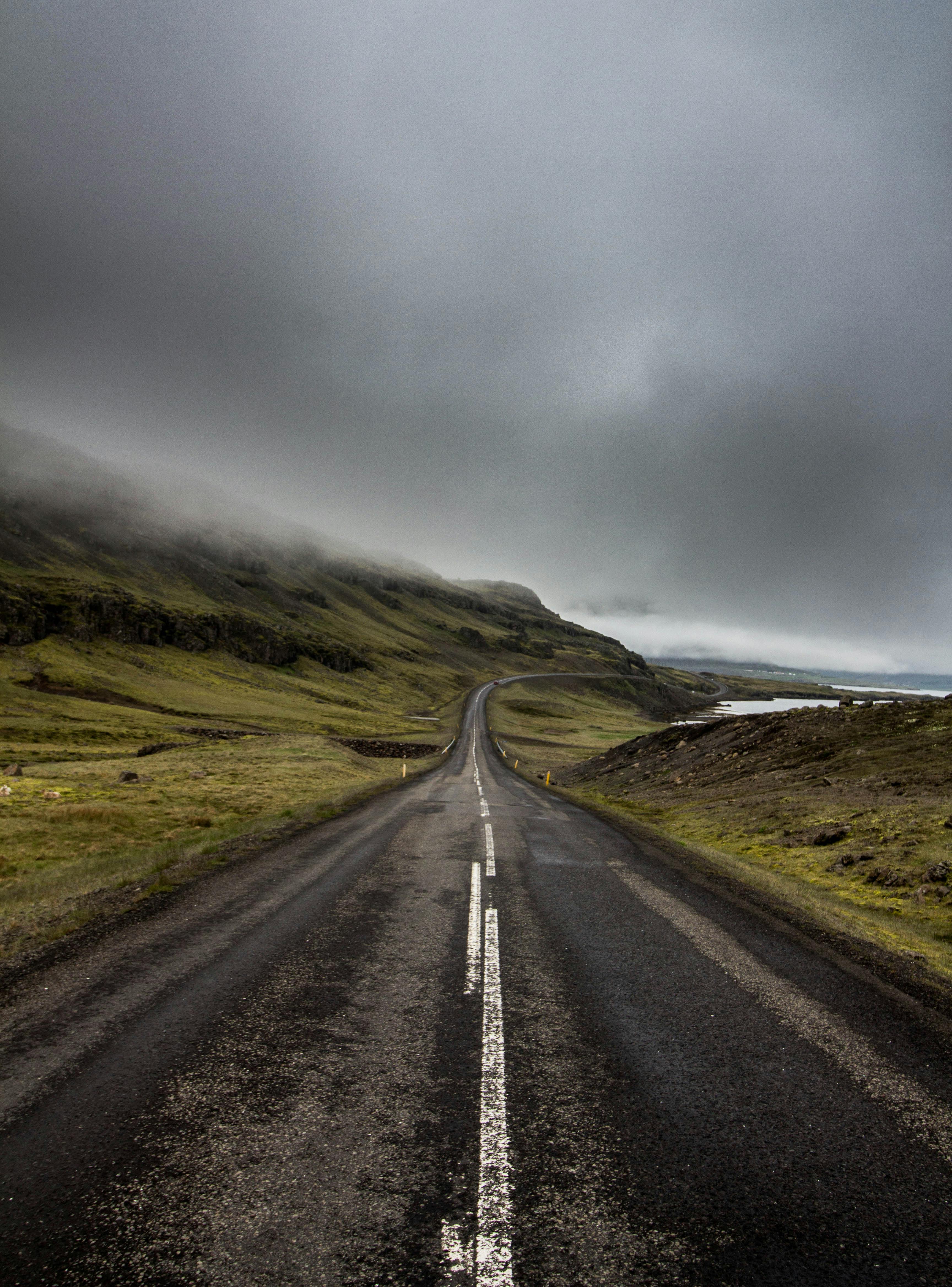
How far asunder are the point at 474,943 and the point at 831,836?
11.9 meters

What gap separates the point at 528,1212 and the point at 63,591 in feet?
441

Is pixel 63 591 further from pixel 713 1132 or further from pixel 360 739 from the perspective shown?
pixel 713 1132

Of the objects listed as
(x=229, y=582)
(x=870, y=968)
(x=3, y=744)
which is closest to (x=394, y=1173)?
(x=870, y=968)

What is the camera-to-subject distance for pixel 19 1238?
334cm

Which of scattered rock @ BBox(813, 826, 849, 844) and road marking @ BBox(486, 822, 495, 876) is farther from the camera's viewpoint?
scattered rock @ BBox(813, 826, 849, 844)

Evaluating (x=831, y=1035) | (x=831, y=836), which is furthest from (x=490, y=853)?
(x=831, y=836)

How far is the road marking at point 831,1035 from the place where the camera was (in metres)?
4.73

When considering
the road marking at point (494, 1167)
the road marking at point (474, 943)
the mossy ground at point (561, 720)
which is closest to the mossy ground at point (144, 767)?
the road marking at point (474, 943)

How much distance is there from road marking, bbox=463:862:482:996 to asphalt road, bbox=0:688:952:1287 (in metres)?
0.05

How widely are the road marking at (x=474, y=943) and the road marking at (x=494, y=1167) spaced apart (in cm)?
44

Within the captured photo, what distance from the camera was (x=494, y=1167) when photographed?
12.8 feet

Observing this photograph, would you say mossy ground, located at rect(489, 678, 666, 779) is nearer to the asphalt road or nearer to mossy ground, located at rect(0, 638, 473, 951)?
mossy ground, located at rect(0, 638, 473, 951)

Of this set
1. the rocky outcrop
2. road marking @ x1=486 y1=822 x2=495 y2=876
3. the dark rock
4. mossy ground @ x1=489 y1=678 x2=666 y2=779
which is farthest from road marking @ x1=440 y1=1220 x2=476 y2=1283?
the rocky outcrop

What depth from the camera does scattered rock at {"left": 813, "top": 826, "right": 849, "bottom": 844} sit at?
15.1 meters
